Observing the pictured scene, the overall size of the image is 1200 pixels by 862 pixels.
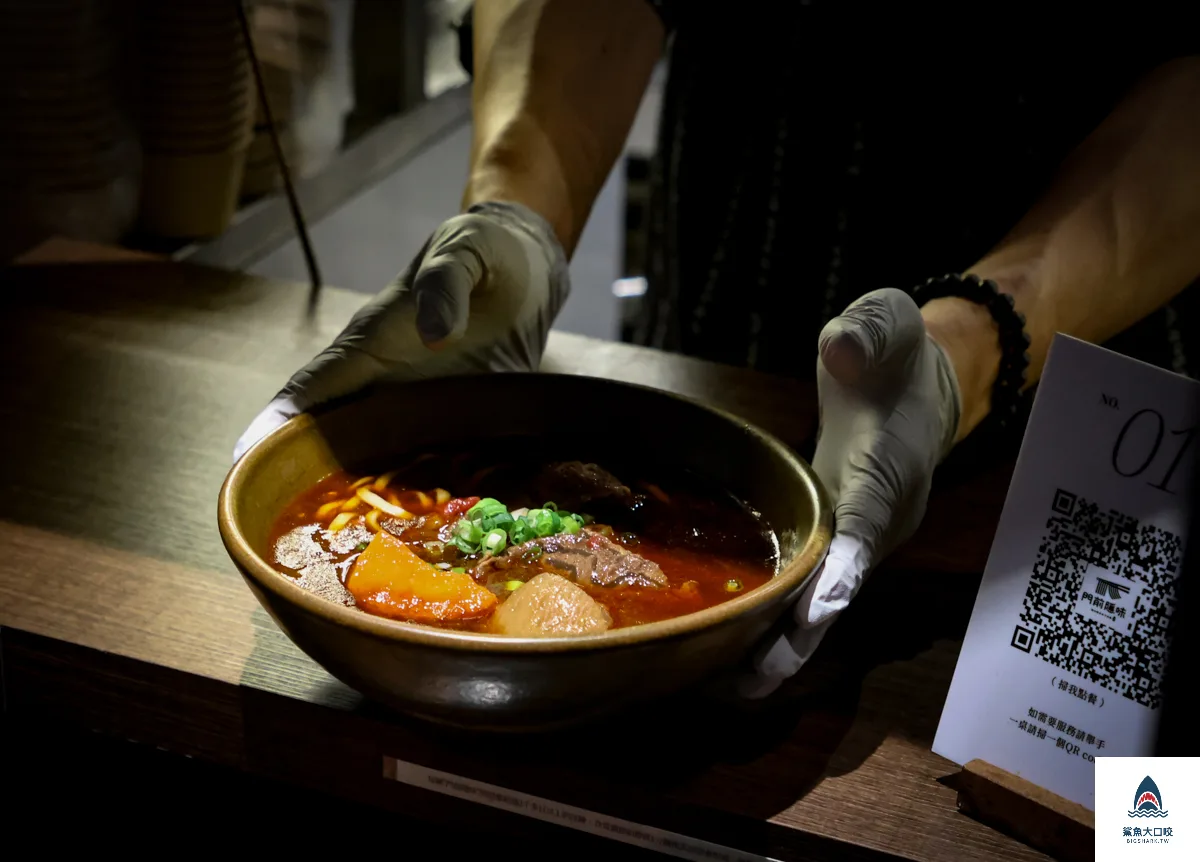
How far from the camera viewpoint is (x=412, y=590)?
110 cm

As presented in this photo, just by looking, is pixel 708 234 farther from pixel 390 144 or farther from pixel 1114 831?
pixel 390 144

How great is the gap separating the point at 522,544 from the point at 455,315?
0.33 meters

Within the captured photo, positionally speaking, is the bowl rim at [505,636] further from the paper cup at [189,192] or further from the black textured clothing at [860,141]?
the paper cup at [189,192]

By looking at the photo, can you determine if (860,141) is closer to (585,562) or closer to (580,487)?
(580,487)

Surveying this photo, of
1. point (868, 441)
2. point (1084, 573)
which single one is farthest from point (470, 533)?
point (1084, 573)

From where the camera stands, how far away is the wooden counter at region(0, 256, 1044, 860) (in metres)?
1.11

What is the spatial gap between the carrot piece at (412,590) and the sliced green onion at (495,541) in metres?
0.07

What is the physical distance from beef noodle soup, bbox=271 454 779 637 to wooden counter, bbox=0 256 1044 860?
143 millimetres

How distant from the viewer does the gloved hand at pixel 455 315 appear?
54.4 inches

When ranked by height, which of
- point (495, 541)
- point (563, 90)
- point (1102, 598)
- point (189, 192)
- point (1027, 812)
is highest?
point (563, 90)

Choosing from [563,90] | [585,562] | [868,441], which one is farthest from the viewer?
[563,90]

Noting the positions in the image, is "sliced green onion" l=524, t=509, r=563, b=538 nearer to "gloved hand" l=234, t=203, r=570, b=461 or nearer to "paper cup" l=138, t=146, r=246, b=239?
"gloved hand" l=234, t=203, r=570, b=461

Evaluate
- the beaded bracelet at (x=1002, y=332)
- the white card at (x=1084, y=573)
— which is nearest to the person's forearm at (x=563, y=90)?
the beaded bracelet at (x=1002, y=332)

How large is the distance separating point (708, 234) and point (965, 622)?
0.96 meters
